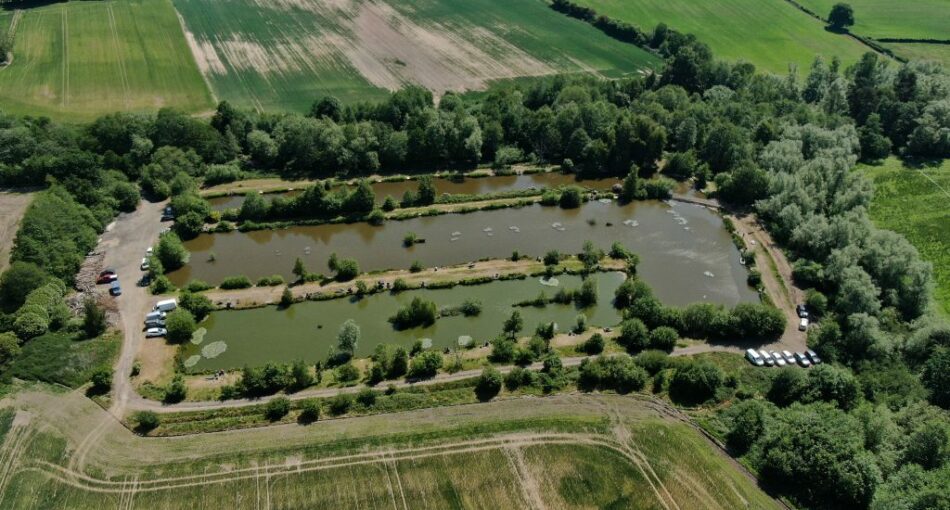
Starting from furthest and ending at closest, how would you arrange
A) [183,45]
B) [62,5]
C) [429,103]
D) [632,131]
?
1. [62,5]
2. [183,45]
3. [429,103]
4. [632,131]

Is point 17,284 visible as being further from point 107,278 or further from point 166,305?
point 166,305

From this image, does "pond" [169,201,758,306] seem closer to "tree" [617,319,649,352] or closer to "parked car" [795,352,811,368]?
"tree" [617,319,649,352]

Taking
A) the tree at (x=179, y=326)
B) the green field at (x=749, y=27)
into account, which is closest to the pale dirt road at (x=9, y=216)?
the tree at (x=179, y=326)

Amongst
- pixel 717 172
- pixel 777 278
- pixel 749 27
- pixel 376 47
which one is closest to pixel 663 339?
pixel 777 278

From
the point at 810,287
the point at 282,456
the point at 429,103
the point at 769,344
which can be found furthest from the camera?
the point at 429,103

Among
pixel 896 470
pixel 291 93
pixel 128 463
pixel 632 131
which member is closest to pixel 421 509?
pixel 128 463

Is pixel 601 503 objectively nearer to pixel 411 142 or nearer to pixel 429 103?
pixel 411 142
